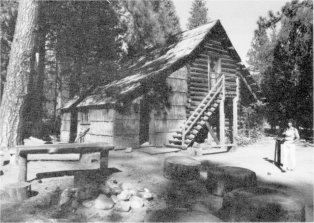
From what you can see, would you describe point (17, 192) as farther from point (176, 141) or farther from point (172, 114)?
point (172, 114)

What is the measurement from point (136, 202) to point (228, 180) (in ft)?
8.41

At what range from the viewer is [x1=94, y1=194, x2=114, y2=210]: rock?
258 inches

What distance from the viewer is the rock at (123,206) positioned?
21.5 ft

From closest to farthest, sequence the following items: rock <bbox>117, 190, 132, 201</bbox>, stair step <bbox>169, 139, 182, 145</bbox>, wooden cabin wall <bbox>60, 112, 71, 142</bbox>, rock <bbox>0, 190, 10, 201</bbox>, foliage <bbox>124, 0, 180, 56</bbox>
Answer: rock <bbox>0, 190, 10, 201</bbox> < rock <bbox>117, 190, 132, 201</bbox> < stair step <bbox>169, 139, 182, 145</bbox> < wooden cabin wall <bbox>60, 112, 71, 142</bbox> < foliage <bbox>124, 0, 180, 56</bbox>

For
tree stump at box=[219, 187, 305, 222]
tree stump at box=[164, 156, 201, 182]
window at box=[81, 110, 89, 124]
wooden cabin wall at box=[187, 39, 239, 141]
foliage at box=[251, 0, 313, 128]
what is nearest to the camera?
tree stump at box=[219, 187, 305, 222]

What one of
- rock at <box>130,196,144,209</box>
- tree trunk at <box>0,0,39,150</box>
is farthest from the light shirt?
tree trunk at <box>0,0,39,150</box>

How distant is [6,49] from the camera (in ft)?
79.0

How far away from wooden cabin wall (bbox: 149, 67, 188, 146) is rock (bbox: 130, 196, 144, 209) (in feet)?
32.3

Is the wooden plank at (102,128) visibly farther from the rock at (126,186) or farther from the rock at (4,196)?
the rock at (4,196)

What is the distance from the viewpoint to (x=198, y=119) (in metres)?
17.4

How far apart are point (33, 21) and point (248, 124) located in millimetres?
16365

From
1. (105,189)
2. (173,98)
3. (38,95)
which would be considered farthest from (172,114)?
(38,95)

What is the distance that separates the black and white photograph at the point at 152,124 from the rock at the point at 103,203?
22 mm

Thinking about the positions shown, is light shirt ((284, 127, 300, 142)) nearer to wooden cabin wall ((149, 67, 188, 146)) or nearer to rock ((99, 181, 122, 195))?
rock ((99, 181, 122, 195))
